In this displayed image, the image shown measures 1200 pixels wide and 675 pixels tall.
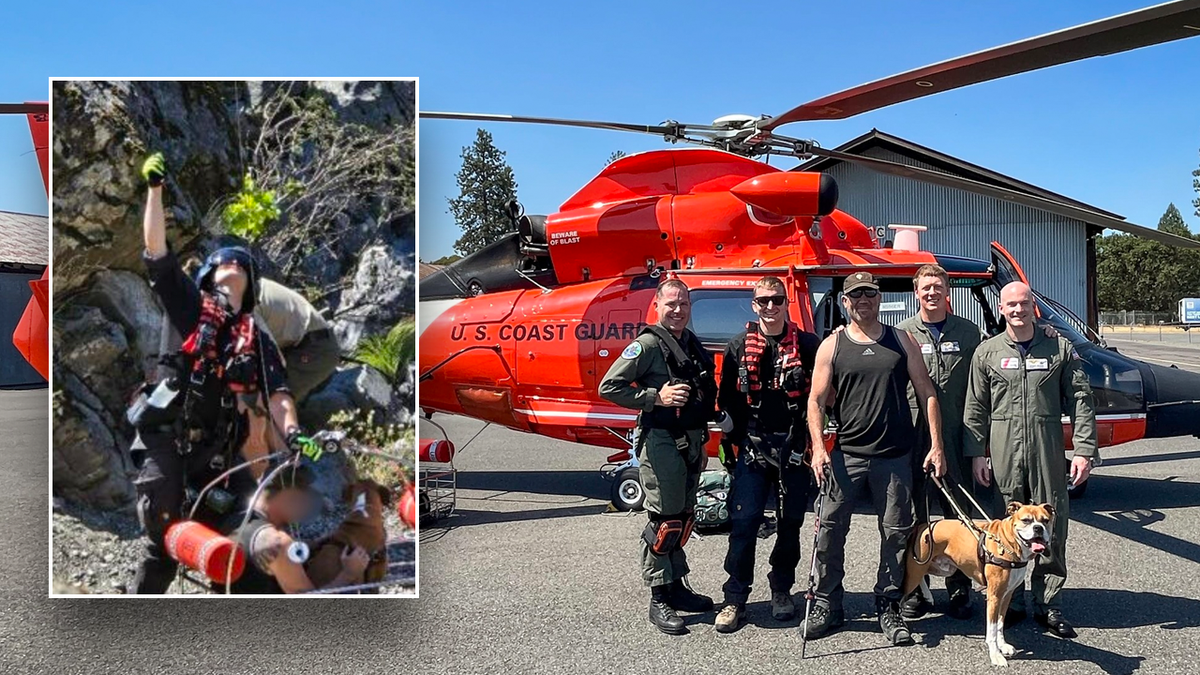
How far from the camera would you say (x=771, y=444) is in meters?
4.28

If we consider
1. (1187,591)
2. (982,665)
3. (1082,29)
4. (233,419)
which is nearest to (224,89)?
(233,419)

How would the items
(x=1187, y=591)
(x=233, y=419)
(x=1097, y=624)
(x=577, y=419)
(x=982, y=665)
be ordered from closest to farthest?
(x=233, y=419)
(x=982, y=665)
(x=1097, y=624)
(x=1187, y=591)
(x=577, y=419)

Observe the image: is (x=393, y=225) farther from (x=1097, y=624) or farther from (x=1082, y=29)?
(x=1097, y=624)

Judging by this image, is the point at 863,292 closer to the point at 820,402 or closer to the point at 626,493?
the point at 820,402

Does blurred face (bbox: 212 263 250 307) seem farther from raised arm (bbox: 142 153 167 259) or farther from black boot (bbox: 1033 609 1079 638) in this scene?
black boot (bbox: 1033 609 1079 638)

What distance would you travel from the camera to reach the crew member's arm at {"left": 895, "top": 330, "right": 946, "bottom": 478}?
4.05 meters

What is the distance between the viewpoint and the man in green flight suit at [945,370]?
4.36 metres

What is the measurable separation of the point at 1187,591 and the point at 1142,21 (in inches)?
126

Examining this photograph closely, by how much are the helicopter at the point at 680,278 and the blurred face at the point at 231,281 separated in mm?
3122

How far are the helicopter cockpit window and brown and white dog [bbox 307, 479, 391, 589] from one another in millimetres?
4093

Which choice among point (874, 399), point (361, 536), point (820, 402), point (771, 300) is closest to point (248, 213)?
point (361, 536)

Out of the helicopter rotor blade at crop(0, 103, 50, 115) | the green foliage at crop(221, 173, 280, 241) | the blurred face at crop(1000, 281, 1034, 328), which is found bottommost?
the blurred face at crop(1000, 281, 1034, 328)

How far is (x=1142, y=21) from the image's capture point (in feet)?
11.5

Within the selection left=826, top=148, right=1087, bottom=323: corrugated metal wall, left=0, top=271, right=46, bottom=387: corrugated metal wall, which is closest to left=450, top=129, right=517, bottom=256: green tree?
left=826, top=148, right=1087, bottom=323: corrugated metal wall
